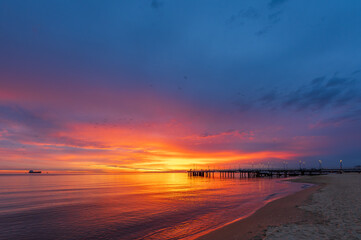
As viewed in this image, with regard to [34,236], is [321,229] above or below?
above

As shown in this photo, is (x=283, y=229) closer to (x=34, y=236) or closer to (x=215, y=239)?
(x=215, y=239)

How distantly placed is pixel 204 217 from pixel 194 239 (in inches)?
276

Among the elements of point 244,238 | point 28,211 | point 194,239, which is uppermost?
point 244,238

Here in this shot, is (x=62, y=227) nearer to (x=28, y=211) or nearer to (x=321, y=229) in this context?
(x=28, y=211)

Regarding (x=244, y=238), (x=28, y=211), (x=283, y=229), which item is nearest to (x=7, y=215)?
(x=28, y=211)

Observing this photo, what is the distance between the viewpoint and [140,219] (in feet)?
56.8

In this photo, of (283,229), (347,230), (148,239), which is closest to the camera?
(347,230)

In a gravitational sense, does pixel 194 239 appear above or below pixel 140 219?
above

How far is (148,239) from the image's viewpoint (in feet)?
39.3

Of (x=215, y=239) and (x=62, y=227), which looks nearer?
(x=215, y=239)

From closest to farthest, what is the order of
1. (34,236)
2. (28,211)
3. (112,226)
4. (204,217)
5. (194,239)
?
(194,239), (34,236), (112,226), (204,217), (28,211)

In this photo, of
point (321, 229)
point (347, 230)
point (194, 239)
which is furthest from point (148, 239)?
point (347, 230)

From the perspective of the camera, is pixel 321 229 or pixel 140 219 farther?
pixel 140 219

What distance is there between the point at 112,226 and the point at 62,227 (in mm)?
3912
